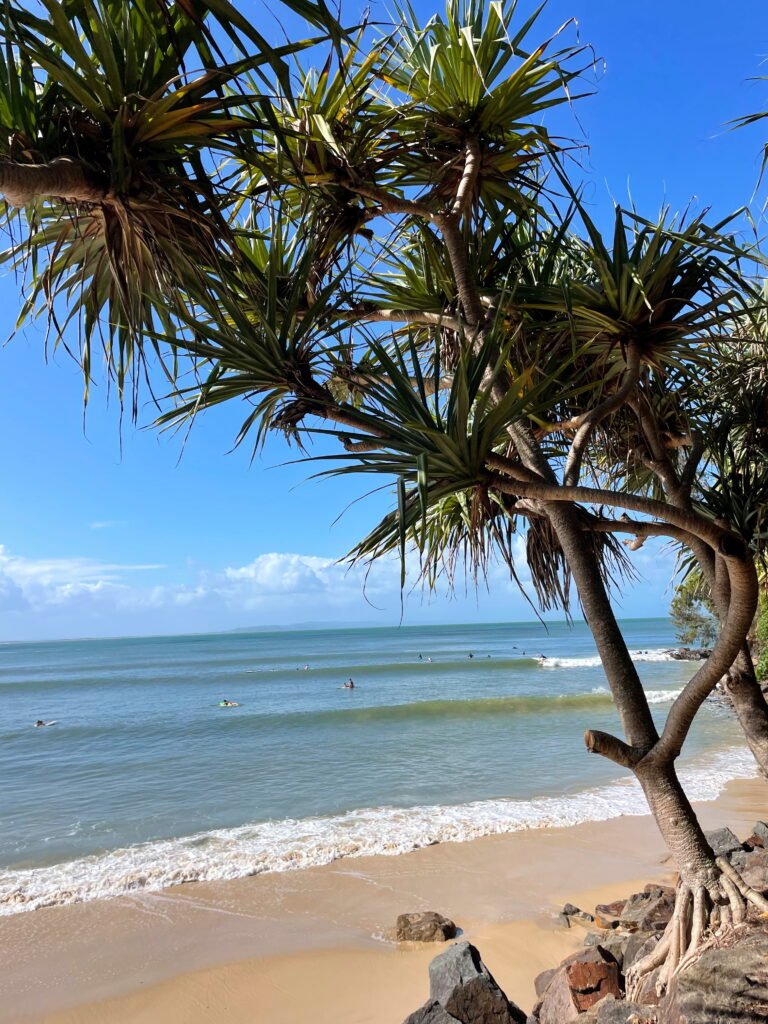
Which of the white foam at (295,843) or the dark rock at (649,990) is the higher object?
the dark rock at (649,990)

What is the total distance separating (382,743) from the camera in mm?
14031

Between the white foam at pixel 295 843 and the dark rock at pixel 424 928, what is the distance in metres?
1.95

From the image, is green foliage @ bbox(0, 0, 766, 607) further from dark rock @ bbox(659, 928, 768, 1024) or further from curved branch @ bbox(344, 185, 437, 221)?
dark rock @ bbox(659, 928, 768, 1024)

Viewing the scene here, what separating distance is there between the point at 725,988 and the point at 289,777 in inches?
381

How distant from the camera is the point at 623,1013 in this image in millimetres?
2451

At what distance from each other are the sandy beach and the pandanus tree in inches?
94.3

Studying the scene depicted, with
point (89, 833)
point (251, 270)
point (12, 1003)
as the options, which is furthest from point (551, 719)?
point (251, 270)

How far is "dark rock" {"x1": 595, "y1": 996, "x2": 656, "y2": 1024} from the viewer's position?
93.4 inches

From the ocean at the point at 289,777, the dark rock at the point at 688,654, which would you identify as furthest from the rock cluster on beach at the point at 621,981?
the dark rock at the point at 688,654

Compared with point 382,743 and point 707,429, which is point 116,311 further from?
point 382,743

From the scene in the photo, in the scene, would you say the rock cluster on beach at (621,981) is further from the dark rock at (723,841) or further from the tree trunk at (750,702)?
the tree trunk at (750,702)

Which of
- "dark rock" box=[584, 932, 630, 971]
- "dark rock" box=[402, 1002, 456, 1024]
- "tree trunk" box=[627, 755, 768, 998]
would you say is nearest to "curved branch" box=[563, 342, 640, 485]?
"tree trunk" box=[627, 755, 768, 998]

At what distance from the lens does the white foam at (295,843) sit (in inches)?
257

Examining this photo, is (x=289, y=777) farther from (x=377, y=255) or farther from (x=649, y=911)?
(x=377, y=255)
